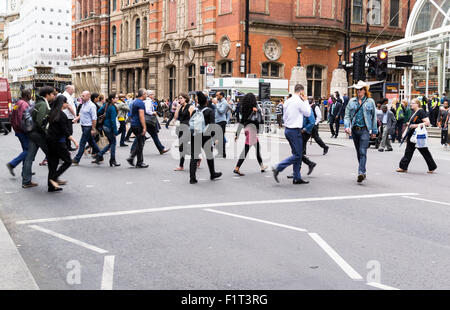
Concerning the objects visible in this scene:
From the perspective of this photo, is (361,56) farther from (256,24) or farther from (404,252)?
(256,24)

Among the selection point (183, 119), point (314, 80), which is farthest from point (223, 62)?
point (183, 119)

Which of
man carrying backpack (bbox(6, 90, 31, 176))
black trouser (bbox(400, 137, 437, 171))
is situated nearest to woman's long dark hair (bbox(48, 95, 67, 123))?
man carrying backpack (bbox(6, 90, 31, 176))

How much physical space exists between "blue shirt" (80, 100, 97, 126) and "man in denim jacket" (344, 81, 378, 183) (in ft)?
21.3

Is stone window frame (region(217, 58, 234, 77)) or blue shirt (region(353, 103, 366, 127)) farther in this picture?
stone window frame (region(217, 58, 234, 77))

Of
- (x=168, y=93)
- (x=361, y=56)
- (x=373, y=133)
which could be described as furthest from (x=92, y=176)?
(x=168, y=93)

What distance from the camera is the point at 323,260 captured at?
579cm

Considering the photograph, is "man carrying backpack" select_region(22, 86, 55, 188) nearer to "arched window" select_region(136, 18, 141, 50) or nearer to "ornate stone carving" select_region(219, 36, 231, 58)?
"ornate stone carving" select_region(219, 36, 231, 58)

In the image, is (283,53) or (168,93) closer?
(283,53)

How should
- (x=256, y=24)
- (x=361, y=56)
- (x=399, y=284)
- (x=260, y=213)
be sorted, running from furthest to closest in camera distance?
(x=256, y=24)
(x=361, y=56)
(x=260, y=213)
(x=399, y=284)

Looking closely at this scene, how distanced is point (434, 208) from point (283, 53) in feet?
106

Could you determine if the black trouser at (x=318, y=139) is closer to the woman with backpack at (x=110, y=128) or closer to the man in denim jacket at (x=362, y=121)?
the man in denim jacket at (x=362, y=121)

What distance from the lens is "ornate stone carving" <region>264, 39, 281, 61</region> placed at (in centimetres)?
3953

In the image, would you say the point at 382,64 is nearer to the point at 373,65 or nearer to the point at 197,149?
the point at 373,65

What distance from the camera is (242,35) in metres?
38.5
